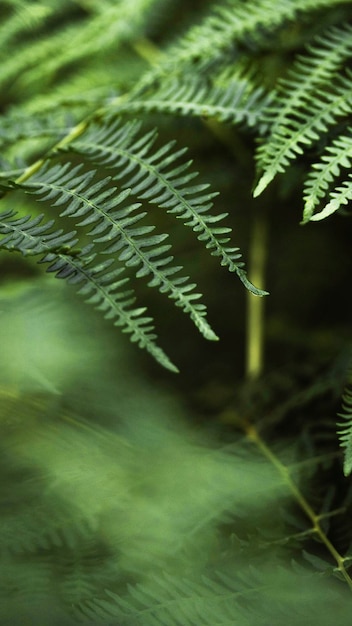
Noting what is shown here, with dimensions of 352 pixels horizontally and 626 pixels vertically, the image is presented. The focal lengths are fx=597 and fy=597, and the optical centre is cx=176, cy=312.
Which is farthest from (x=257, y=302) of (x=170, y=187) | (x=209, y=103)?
(x=170, y=187)

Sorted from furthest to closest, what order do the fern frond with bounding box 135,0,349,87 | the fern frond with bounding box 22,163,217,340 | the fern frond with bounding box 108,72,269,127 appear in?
the fern frond with bounding box 135,0,349,87 < the fern frond with bounding box 108,72,269,127 < the fern frond with bounding box 22,163,217,340

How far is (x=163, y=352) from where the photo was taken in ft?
2.64

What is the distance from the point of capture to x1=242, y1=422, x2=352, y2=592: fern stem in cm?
67

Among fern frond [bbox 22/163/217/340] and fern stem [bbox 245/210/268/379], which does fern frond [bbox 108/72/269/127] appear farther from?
fern stem [bbox 245/210/268/379]

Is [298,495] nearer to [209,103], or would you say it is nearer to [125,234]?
[125,234]

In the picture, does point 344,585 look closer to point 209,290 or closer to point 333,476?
point 333,476

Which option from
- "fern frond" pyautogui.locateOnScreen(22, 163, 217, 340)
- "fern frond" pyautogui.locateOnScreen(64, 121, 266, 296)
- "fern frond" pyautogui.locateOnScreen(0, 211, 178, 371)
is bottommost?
"fern frond" pyautogui.locateOnScreen(0, 211, 178, 371)

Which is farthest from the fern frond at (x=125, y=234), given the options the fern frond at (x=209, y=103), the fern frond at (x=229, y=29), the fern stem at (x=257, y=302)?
the fern stem at (x=257, y=302)

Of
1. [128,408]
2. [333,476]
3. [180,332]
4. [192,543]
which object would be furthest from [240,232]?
[192,543]

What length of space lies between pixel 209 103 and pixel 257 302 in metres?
0.59

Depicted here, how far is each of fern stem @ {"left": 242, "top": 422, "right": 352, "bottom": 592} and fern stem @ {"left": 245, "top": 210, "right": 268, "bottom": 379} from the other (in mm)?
245

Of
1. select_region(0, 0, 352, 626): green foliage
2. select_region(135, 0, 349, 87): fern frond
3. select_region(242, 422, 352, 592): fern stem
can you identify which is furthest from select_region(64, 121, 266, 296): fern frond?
select_region(242, 422, 352, 592): fern stem

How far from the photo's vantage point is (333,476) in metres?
0.85

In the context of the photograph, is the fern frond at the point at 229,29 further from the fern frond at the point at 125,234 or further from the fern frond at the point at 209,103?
the fern frond at the point at 125,234
